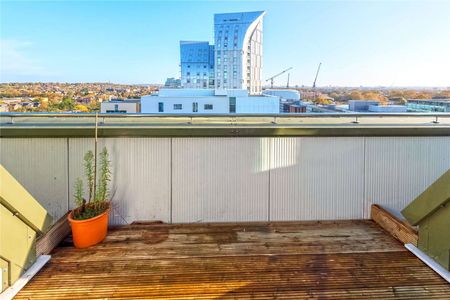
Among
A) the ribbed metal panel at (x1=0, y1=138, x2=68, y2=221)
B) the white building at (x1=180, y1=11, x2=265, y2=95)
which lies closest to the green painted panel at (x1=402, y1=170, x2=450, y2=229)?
the ribbed metal panel at (x1=0, y1=138, x2=68, y2=221)

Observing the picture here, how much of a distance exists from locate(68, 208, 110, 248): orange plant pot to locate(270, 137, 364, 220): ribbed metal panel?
1938mm

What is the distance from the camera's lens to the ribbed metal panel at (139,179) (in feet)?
11.6

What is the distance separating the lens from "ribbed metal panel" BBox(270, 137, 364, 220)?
367cm

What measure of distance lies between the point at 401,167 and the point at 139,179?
320cm

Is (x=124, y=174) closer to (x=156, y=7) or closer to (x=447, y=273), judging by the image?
(x=447, y=273)

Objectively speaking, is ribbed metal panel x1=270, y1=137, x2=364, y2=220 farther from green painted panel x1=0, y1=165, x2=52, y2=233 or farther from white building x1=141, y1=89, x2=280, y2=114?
white building x1=141, y1=89, x2=280, y2=114

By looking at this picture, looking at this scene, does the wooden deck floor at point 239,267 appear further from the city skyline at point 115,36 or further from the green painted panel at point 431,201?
the city skyline at point 115,36

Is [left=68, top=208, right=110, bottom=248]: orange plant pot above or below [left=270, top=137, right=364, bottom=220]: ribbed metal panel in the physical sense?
below

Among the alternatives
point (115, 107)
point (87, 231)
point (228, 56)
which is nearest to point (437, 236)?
point (87, 231)

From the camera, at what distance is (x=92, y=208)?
3137mm

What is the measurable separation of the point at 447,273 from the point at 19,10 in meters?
6.06

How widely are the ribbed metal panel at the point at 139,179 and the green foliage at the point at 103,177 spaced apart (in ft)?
0.21

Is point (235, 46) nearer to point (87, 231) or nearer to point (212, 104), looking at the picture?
point (212, 104)

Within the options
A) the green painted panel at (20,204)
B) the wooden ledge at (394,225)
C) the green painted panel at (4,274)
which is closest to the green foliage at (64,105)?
the green painted panel at (20,204)
